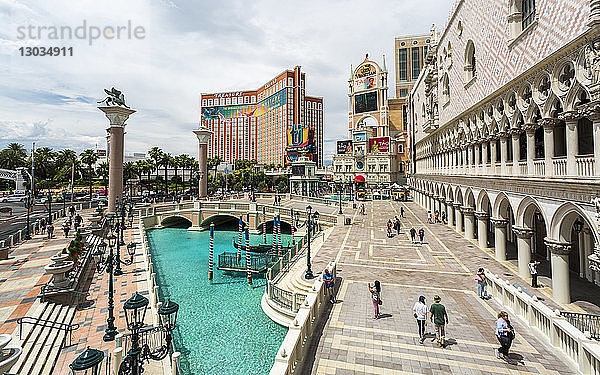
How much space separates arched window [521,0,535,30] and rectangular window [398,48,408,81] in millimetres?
85761

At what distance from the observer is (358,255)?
2292 cm

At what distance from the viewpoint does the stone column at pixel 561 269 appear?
539 inches

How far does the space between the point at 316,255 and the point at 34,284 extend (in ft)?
58.0

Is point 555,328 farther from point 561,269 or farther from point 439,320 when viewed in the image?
point 561,269

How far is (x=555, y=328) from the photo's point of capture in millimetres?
9609

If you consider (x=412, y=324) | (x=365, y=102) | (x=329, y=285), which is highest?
(x=365, y=102)

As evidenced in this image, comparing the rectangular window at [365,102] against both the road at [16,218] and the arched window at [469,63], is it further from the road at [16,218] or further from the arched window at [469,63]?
the road at [16,218]

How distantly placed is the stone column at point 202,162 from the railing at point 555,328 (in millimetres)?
55598

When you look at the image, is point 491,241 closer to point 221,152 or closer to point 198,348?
point 198,348

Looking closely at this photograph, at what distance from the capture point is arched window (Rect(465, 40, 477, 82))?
2535 centimetres

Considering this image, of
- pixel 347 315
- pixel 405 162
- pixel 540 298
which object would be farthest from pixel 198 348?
pixel 405 162

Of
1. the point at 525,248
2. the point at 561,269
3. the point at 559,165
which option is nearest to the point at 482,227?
the point at 525,248

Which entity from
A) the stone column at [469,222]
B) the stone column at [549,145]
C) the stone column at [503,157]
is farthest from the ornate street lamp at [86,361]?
the stone column at [469,222]

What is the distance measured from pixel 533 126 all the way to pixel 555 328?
35.3 feet
